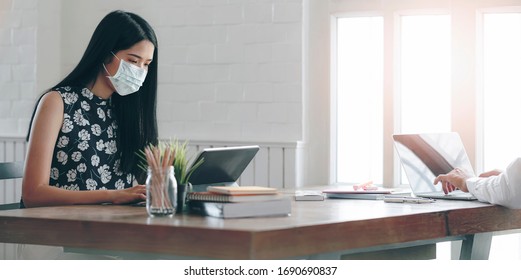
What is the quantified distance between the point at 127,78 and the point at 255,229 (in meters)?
1.25

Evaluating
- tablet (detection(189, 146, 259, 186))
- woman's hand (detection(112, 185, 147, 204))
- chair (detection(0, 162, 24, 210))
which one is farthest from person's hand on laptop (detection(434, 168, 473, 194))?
chair (detection(0, 162, 24, 210))

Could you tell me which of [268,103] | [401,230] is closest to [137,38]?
[401,230]

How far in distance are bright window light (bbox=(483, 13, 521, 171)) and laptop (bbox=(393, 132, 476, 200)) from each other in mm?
999

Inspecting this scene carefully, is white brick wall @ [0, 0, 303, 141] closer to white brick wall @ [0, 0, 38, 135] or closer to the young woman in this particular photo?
white brick wall @ [0, 0, 38, 135]

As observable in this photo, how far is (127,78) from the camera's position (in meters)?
3.09

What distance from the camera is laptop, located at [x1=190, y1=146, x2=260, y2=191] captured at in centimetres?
271

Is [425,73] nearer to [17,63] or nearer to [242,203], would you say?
[242,203]

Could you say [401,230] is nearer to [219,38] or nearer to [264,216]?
[264,216]

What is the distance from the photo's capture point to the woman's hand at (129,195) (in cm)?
271

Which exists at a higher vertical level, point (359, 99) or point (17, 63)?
point (17, 63)

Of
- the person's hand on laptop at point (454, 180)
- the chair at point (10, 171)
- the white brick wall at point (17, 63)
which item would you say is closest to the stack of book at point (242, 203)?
the person's hand on laptop at point (454, 180)

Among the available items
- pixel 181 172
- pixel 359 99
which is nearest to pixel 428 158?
pixel 181 172

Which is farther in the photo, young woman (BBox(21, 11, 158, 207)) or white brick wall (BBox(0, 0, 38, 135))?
white brick wall (BBox(0, 0, 38, 135))

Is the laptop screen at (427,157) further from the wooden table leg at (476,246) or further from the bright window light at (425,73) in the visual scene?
the bright window light at (425,73)
